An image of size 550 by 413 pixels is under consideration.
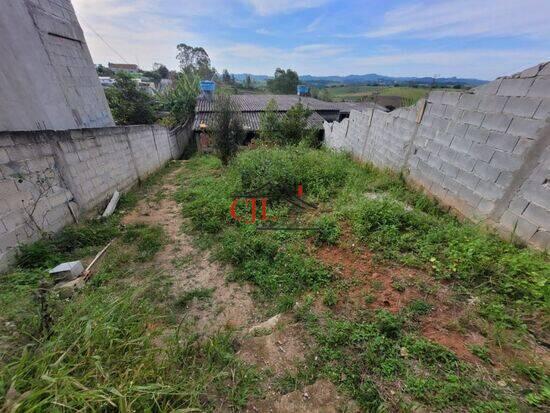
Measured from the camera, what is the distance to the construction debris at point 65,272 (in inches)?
113

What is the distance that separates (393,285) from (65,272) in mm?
4126

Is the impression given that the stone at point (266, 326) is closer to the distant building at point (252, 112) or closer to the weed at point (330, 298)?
the weed at point (330, 298)

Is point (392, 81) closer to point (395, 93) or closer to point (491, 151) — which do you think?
point (395, 93)

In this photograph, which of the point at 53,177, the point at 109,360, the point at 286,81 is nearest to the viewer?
the point at 109,360

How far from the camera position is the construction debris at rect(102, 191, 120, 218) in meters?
4.94


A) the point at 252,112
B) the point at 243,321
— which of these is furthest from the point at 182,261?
the point at 252,112

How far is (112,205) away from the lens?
17.2 ft

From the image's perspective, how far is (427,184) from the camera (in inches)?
177

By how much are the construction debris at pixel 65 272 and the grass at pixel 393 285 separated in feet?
6.04

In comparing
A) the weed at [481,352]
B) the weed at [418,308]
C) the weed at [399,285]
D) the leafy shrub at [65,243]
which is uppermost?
the weed at [481,352]

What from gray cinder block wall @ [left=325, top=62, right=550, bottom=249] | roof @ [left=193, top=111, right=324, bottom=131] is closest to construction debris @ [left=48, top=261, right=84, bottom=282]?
gray cinder block wall @ [left=325, top=62, right=550, bottom=249]

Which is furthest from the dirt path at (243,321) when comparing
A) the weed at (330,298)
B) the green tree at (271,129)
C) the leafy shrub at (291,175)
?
the green tree at (271,129)

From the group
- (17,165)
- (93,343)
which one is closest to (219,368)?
(93,343)

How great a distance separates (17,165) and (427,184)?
6877 mm
